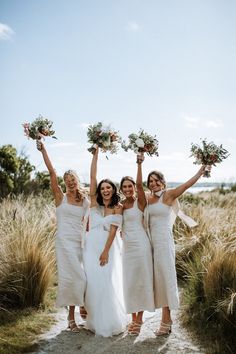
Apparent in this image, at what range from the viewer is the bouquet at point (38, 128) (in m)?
5.87

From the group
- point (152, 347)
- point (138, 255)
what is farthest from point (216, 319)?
point (138, 255)

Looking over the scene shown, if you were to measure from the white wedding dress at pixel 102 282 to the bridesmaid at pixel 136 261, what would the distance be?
0.46 ft

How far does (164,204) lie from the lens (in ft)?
17.8

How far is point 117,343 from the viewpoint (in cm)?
491

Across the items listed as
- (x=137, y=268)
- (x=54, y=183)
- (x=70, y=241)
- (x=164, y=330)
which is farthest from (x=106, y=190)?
(x=164, y=330)

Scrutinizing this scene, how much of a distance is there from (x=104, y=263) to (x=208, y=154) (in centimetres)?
198

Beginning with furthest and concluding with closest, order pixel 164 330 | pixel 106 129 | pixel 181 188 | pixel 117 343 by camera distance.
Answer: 1. pixel 106 129
2. pixel 181 188
3. pixel 164 330
4. pixel 117 343

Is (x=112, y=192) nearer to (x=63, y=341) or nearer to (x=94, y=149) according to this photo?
(x=94, y=149)

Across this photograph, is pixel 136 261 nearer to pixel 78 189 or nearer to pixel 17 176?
pixel 78 189

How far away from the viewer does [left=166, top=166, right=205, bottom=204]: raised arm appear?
5.34 meters

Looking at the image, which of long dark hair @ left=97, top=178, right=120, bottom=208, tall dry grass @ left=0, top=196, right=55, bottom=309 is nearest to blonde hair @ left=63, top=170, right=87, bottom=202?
long dark hair @ left=97, top=178, right=120, bottom=208

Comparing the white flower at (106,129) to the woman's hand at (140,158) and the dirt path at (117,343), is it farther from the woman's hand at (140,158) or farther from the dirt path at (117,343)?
the dirt path at (117,343)

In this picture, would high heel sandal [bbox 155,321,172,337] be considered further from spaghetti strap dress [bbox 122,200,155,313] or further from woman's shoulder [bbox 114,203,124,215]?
woman's shoulder [bbox 114,203,124,215]

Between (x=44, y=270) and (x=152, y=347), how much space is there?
81.0 inches
